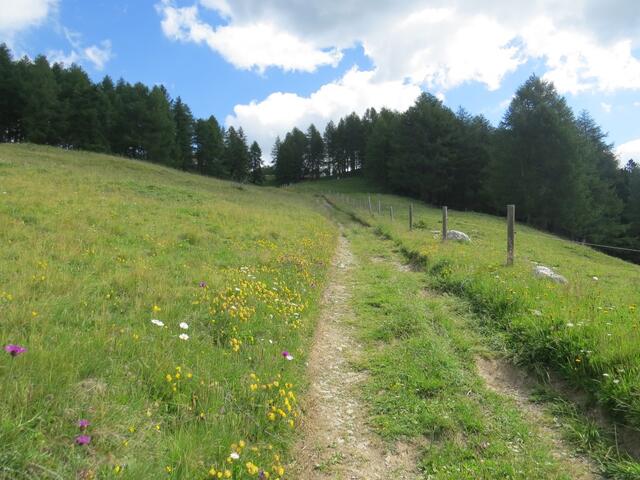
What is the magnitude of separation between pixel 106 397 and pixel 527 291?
7904 mm

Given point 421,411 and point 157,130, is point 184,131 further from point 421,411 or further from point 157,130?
point 421,411

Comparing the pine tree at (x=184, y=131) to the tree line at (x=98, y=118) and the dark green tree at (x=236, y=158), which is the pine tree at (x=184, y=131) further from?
the dark green tree at (x=236, y=158)

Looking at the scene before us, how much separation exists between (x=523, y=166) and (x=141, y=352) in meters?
54.6

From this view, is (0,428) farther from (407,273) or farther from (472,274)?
(407,273)

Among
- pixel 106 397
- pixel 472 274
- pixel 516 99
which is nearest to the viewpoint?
pixel 106 397

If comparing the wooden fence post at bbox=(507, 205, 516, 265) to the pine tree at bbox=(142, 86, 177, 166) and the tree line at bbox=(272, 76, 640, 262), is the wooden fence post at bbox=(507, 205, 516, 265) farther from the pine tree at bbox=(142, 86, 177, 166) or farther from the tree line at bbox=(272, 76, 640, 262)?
the pine tree at bbox=(142, 86, 177, 166)

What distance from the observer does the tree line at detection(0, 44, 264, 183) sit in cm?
6259

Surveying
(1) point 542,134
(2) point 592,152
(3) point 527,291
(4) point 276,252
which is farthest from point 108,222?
(2) point 592,152

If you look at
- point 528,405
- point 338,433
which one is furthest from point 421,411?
point 528,405

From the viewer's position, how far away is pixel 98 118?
71125mm

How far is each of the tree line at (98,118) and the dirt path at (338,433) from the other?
7135cm

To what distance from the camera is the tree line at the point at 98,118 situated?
205 feet

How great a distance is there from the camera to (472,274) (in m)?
11.2

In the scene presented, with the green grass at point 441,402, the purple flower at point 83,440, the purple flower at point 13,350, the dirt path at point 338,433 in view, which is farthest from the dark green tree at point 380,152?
the purple flower at point 83,440
